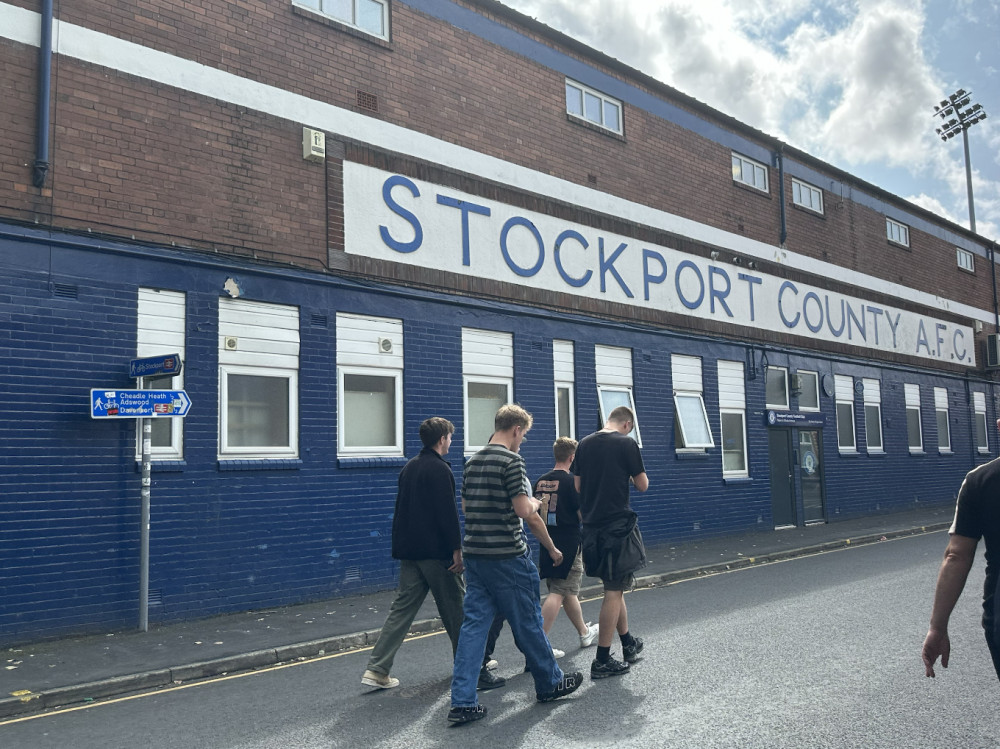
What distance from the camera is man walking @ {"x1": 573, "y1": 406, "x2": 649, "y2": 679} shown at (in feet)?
21.1

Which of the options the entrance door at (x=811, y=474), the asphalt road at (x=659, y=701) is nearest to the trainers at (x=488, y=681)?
the asphalt road at (x=659, y=701)

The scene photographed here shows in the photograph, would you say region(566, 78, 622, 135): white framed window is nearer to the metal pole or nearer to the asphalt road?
the asphalt road

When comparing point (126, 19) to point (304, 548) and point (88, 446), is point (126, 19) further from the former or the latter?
point (304, 548)

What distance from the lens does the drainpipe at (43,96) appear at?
340 inches

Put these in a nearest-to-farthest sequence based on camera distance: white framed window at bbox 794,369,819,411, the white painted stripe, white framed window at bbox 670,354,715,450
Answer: the white painted stripe < white framed window at bbox 670,354,715,450 < white framed window at bbox 794,369,819,411

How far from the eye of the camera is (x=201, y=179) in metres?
9.95

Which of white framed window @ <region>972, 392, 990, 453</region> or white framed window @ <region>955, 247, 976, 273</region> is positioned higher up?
white framed window @ <region>955, 247, 976, 273</region>

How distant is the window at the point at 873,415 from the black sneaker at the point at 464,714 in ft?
61.4

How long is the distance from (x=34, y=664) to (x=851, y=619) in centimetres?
702

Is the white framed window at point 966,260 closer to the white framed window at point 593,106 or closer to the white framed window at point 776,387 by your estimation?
the white framed window at point 776,387

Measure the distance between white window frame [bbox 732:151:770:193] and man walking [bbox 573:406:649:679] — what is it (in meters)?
13.5

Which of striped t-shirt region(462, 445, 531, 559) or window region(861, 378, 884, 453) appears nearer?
striped t-shirt region(462, 445, 531, 559)

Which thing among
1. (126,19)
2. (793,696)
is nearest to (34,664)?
(793,696)

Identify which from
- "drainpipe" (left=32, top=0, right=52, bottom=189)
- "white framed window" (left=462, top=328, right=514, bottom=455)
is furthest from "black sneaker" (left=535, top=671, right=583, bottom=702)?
"drainpipe" (left=32, top=0, right=52, bottom=189)
